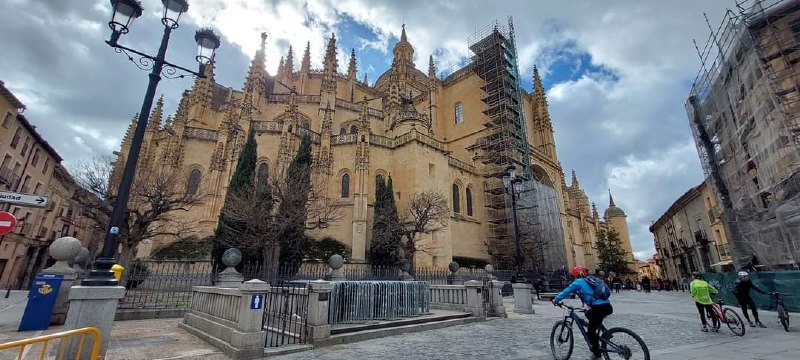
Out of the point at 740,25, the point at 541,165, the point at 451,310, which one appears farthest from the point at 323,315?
the point at 541,165

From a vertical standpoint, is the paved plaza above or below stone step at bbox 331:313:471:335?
below

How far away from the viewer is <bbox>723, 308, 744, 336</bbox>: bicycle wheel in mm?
6562

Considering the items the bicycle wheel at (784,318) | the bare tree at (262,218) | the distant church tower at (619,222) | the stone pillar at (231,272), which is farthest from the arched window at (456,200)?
the distant church tower at (619,222)

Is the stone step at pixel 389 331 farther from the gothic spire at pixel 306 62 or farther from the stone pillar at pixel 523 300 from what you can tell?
the gothic spire at pixel 306 62

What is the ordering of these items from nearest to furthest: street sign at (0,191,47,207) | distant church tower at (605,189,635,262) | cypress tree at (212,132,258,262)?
1. street sign at (0,191,47,207)
2. cypress tree at (212,132,258,262)
3. distant church tower at (605,189,635,262)

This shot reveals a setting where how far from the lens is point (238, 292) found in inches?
213

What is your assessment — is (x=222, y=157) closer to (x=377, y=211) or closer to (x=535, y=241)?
(x=377, y=211)

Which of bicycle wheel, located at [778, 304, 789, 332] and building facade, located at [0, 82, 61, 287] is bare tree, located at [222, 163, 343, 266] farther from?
bicycle wheel, located at [778, 304, 789, 332]

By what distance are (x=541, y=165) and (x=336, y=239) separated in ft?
76.3

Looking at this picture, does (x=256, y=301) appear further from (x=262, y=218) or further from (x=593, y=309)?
(x=262, y=218)

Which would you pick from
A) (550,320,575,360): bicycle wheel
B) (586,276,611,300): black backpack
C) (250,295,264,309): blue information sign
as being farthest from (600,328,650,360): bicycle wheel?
(250,295,264,309): blue information sign

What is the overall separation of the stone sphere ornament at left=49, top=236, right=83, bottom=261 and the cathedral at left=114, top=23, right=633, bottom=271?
535 inches

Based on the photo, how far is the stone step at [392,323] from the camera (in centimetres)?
673

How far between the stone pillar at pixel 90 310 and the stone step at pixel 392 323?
347 cm
